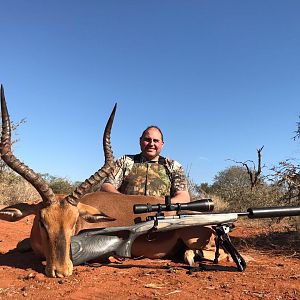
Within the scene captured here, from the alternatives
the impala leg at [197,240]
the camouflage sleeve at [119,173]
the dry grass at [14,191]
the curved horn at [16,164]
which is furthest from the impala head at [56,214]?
the dry grass at [14,191]

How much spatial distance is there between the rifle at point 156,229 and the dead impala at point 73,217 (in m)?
0.25

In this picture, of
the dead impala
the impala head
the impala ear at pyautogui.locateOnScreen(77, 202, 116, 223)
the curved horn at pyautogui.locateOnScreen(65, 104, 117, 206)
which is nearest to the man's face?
the dead impala

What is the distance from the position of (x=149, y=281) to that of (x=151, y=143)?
3.09 metres

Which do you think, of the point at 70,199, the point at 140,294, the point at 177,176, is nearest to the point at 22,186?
the point at 177,176

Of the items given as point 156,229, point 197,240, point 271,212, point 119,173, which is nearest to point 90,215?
point 156,229

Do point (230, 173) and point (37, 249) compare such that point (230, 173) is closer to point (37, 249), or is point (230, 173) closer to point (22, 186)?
point (22, 186)

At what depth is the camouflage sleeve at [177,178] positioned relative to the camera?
281 inches

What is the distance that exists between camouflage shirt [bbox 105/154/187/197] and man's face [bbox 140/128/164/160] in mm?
151

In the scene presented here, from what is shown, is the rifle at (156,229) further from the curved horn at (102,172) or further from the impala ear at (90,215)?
the curved horn at (102,172)

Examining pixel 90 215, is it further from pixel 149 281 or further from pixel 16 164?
pixel 149 281

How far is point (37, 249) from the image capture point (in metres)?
5.45

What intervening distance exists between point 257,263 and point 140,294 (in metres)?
2.35

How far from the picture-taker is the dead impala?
4723 mm

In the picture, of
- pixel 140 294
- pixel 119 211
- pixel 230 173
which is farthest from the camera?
pixel 230 173
